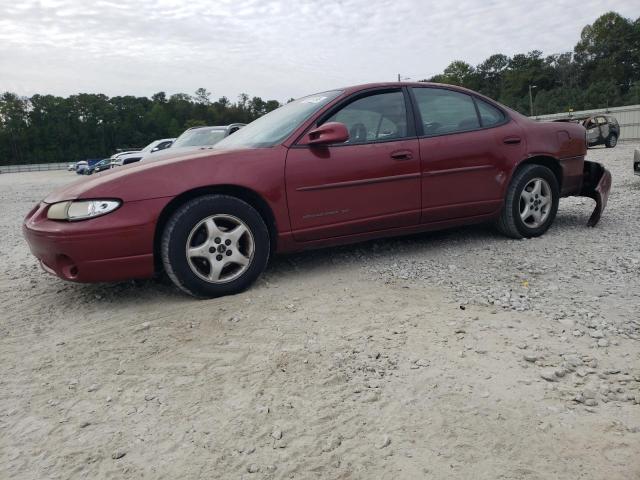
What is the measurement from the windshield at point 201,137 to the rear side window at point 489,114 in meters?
7.21

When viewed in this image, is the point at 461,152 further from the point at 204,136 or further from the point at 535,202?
the point at 204,136

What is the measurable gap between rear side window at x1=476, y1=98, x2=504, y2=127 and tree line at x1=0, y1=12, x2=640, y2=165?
68023mm

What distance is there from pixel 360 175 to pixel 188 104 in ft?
384

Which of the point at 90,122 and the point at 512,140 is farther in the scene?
the point at 90,122

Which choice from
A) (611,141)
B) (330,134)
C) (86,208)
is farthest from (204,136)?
(611,141)

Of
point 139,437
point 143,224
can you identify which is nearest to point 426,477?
point 139,437

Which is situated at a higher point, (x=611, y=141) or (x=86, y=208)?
(x=86, y=208)

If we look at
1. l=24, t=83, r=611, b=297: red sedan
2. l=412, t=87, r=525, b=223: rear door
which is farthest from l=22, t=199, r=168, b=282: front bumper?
l=412, t=87, r=525, b=223: rear door

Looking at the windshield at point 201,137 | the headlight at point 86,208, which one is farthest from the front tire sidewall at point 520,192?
the windshield at point 201,137

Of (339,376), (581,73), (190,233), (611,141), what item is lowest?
(339,376)

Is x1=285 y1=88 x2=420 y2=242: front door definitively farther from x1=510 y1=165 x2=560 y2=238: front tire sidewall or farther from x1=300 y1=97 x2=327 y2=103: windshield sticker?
x1=510 y1=165 x2=560 y2=238: front tire sidewall

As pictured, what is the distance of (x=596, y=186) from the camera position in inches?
205

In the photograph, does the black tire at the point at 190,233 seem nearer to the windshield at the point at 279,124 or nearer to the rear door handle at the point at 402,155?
the windshield at the point at 279,124

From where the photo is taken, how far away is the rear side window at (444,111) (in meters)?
4.41
